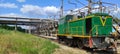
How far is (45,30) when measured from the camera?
49.5 metres

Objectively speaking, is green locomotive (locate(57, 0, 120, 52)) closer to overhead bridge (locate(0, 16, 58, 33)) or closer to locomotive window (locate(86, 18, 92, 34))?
locomotive window (locate(86, 18, 92, 34))

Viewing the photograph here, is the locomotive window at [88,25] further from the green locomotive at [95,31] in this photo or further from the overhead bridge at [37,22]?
the overhead bridge at [37,22]

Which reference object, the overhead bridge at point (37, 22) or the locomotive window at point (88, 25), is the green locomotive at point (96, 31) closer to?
the locomotive window at point (88, 25)

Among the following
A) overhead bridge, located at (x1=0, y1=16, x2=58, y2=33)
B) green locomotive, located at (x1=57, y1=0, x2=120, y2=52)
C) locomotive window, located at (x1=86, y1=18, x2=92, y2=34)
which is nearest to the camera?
green locomotive, located at (x1=57, y1=0, x2=120, y2=52)

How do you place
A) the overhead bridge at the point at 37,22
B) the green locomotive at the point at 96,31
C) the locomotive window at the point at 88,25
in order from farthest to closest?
the overhead bridge at the point at 37,22 < the locomotive window at the point at 88,25 < the green locomotive at the point at 96,31

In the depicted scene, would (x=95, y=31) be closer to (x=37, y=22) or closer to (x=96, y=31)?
(x=96, y=31)

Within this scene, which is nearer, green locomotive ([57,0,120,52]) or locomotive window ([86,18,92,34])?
green locomotive ([57,0,120,52])

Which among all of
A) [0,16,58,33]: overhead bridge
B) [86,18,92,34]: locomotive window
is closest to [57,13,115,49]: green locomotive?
[86,18,92,34]: locomotive window

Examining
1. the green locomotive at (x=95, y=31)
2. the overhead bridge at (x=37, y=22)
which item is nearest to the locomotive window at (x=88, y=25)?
the green locomotive at (x=95, y=31)

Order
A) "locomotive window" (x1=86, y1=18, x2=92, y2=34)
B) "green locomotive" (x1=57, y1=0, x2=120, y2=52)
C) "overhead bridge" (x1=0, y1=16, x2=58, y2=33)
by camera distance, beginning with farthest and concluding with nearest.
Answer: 1. "overhead bridge" (x1=0, y1=16, x2=58, y2=33)
2. "locomotive window" (x1=86, y1=18, x2=92, y2=34)
3. "green locomotive" (x1=57, y1=0, x2=120, y2=52)

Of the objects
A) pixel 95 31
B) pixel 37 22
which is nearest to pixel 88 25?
pixel 95 31

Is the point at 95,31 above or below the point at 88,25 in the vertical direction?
below

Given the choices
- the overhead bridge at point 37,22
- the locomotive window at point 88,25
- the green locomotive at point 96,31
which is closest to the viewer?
the green locomotive at point 96,31

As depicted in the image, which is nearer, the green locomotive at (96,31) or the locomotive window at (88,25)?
the green locomotive at (96,31)
